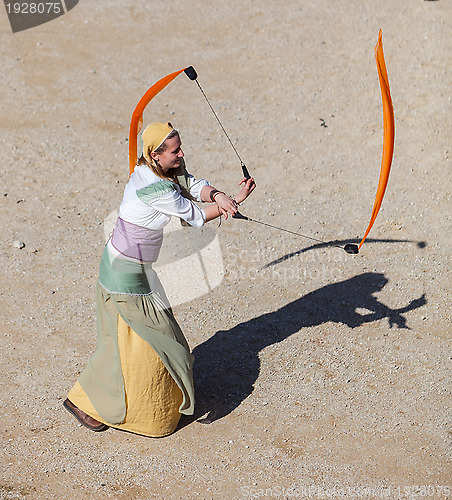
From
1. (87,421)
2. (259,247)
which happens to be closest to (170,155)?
(87,421)

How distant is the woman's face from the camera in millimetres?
4895

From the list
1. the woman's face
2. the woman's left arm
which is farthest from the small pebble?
the woman's left arm

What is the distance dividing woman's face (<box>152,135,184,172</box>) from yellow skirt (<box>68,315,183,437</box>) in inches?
44.2

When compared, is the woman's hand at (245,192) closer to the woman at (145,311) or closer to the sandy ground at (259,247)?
the woman at (145,311)

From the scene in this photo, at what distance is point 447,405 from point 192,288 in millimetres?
2573

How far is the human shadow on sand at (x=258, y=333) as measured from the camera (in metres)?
6.14

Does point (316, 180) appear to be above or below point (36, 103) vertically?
below

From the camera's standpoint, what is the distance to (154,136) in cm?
487

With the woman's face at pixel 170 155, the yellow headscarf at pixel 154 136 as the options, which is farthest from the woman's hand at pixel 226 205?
the yellow headscarf at pixel 154 136

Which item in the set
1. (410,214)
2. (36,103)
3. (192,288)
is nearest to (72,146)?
(36,103)

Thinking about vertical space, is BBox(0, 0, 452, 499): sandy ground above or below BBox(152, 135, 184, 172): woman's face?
below

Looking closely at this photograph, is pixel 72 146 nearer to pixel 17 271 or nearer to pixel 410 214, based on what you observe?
pixel 17 271

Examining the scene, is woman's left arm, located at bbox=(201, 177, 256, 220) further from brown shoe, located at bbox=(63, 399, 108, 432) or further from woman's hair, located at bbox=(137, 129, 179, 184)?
brown shoe, located at bbox=(63, 399, 108, 432)

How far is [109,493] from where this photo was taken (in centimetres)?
529
